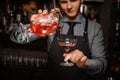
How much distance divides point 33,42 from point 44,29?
16cm

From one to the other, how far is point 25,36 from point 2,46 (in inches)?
9.0

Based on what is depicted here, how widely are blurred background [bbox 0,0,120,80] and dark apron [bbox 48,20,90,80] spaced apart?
0.07m

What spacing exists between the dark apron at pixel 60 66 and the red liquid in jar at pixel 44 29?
54mm

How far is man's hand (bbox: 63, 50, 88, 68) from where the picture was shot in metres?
2.49

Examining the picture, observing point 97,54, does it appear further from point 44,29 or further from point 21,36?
point 21,36

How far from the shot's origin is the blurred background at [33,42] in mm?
2531

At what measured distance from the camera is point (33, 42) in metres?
2.57

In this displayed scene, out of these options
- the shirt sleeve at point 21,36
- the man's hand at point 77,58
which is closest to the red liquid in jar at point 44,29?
the shirt sleeve at point 21,36

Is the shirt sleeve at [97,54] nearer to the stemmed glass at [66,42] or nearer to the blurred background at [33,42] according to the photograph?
the blurred background at [33,42]

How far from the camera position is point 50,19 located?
8.02ft

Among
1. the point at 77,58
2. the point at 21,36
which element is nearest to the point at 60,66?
the point at 77,58

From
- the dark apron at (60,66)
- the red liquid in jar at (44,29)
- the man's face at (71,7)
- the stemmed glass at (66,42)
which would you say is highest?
the man's face at (71,7)

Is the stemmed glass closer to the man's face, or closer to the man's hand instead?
the man's hand

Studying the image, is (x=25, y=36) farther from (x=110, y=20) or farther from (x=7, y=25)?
(x=110, y=20)
